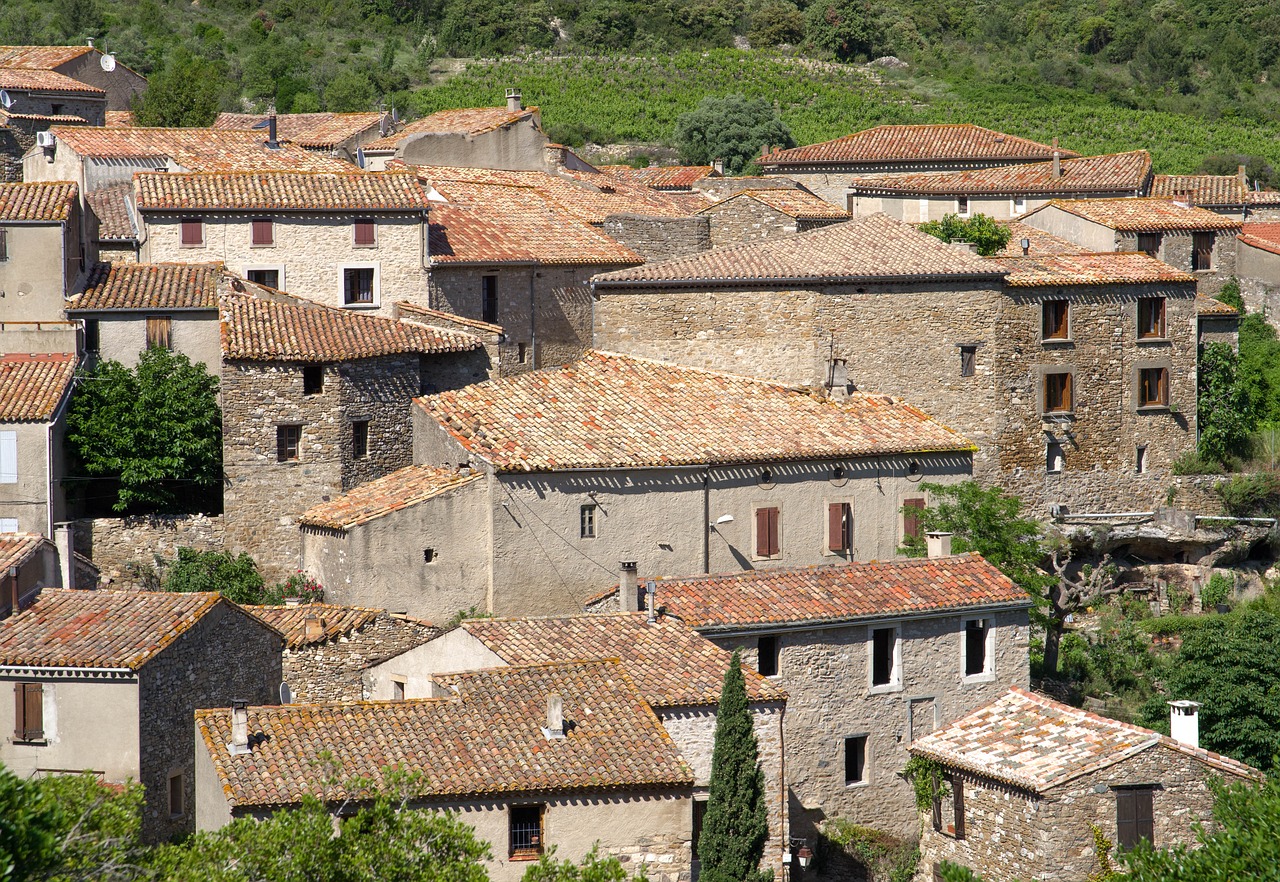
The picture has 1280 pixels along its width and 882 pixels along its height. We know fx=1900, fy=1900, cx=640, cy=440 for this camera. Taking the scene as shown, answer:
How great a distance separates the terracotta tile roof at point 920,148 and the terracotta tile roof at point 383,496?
29450mm

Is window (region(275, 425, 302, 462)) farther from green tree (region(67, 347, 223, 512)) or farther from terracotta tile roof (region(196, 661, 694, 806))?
terracotta tile roof (region(196, 661, 694, 806))

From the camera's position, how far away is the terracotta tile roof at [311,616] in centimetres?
3101

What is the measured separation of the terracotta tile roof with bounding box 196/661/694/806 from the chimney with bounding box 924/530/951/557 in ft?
31.2

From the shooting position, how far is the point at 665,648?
29.2 m

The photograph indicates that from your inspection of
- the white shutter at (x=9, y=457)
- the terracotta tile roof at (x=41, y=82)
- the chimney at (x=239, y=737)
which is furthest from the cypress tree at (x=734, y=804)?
the terracotta tile roof at (x=41, y=82)

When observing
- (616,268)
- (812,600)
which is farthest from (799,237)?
(812,600)

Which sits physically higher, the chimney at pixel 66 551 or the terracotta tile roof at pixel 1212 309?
the terracotta tile roof at pixel 1212 309

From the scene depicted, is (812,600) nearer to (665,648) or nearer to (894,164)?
(665,648)

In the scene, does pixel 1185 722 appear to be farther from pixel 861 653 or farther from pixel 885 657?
pixel 861 653

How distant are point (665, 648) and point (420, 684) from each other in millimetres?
3818

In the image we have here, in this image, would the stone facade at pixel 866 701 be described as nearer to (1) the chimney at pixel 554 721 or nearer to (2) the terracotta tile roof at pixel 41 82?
(1) the chimney at pixel 554 721

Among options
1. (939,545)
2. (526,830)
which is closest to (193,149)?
(939,545)

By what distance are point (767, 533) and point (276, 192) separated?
13.0m

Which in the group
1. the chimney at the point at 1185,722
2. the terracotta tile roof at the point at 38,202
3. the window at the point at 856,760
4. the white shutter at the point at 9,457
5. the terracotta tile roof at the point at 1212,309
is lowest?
the window at the point at 856,760
